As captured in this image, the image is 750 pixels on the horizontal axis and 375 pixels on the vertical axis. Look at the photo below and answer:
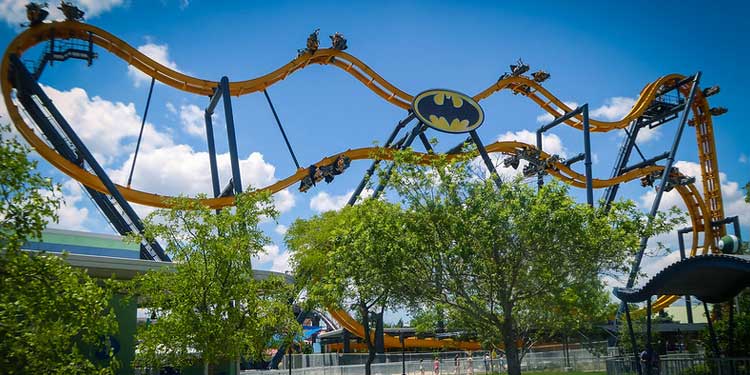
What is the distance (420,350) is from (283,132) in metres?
39.9

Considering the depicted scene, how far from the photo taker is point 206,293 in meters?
17.0

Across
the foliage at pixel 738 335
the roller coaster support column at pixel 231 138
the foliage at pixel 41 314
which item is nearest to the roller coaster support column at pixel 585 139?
the foliage at pixel 738 335

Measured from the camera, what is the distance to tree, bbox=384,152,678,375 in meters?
18.7

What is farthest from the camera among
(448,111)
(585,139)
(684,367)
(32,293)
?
(585,139)

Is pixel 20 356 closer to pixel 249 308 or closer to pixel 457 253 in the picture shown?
pixel 249 308

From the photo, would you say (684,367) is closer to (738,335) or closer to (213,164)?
(738,335)

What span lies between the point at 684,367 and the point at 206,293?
58.8ft

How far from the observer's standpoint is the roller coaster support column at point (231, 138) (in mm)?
28047

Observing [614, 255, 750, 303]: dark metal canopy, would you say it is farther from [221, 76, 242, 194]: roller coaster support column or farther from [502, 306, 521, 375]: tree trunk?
[221, 76, 242, 194]: roller coaster support column

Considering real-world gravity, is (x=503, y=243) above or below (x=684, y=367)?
above

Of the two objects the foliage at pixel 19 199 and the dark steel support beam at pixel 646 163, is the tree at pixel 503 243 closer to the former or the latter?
the foliage at pixel 19 199

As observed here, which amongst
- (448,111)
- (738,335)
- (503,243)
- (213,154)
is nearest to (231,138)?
(213,154)

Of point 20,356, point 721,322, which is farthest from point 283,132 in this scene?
point 20,356

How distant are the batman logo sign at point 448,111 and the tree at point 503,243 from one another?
564 inches
